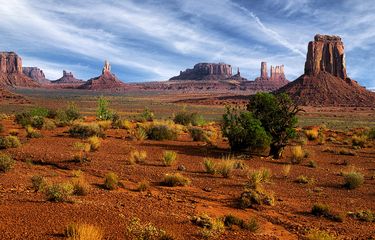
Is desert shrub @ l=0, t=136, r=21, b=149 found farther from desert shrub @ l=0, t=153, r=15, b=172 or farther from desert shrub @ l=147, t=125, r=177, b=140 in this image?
desert shrub @ l=147, t=125, r=177, b=140

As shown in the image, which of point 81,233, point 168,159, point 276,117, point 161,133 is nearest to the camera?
point 81,233

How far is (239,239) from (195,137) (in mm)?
18789

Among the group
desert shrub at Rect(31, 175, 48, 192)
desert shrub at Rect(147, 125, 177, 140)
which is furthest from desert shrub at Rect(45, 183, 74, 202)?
desert shrub at Rect(147, 125, 177, 140)

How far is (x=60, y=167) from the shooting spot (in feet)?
53.0

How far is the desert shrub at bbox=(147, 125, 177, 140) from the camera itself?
1035 inches

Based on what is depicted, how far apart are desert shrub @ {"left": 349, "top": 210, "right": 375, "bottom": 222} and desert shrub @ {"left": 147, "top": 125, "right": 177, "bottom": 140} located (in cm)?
1647

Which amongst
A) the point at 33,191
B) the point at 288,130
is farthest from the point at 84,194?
the point at 288,130

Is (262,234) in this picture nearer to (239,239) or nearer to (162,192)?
(239,239)

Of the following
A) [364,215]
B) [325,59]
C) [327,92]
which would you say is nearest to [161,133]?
[364,215]

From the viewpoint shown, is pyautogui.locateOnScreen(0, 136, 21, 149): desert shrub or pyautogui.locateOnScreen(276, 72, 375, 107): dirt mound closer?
pyautogui.locateOnScreen(0, 136, 21, 149): desert shrub

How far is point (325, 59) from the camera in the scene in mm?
133750

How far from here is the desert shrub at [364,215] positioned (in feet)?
35.9

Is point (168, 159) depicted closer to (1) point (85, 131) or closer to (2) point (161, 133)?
(2) point (161, 133)

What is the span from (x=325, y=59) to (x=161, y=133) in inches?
4765
